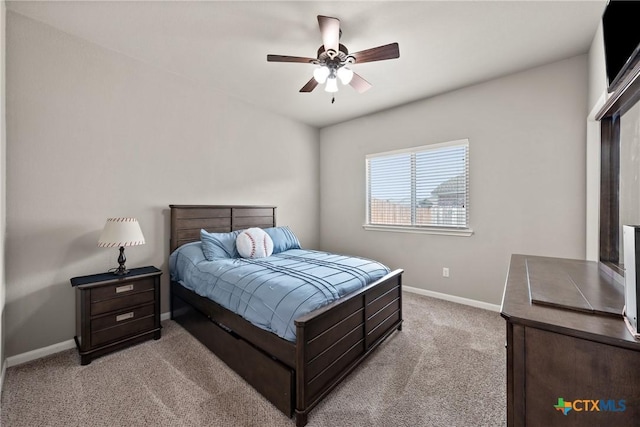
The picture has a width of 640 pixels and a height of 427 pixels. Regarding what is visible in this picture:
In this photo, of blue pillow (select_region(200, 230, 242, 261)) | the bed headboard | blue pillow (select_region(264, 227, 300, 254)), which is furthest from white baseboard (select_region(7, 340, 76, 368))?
blue pillow (select_region(264, 227, 300, 254))

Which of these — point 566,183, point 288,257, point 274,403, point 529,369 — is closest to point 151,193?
point 288,257

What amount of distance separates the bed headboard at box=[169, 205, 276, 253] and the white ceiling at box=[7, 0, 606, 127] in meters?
1.54

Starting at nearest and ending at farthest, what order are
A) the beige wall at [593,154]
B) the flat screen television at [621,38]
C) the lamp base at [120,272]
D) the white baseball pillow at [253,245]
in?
the flat screen television at [621,38] < the beige wall at [593,154] < the lamp base at [120,272] < the white baseball pillow at [253,245]

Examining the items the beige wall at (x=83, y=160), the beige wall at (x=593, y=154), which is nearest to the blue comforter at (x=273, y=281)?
the beige wall at (x=83, y=160)

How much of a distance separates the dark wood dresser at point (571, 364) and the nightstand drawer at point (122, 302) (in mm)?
2735

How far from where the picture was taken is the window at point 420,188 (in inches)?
135

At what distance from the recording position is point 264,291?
6.23 feet

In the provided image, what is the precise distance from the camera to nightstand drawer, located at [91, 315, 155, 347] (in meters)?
2.18

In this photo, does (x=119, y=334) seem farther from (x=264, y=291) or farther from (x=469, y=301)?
(x=469, y=301)

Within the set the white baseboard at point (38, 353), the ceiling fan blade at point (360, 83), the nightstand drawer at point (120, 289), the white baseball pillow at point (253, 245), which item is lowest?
the white baseboard at point (38, 353)

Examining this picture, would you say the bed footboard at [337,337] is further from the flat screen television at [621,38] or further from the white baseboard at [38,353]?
the white baseboard at [38,353]

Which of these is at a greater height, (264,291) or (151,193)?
(151,193)

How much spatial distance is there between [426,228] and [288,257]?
197 centimetres

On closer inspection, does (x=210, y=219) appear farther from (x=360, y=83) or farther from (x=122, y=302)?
(x=360, y=83)
